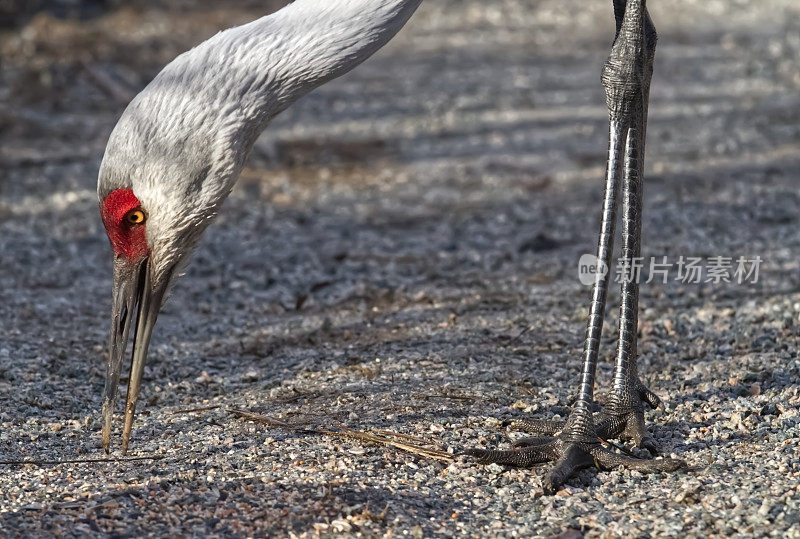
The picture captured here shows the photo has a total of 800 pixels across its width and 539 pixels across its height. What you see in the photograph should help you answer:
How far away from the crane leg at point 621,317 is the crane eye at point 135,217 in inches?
58.7

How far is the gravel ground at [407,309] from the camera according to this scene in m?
3.40

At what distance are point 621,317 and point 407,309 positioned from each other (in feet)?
5.41

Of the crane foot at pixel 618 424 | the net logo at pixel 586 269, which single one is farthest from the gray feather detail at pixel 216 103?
the net logo at pixel 586 269

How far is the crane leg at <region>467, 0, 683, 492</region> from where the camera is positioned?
143 inches

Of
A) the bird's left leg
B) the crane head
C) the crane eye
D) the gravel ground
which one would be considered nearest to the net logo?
the gravel ground

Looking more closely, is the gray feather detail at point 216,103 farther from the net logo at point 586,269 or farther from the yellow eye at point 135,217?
the net logo at point 586,269

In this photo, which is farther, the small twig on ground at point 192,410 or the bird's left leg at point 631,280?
the small twig on ground at point 192,410

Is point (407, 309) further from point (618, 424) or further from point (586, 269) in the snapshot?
point (618, 424)

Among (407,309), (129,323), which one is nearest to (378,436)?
(129,323)

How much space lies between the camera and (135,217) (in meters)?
3.53

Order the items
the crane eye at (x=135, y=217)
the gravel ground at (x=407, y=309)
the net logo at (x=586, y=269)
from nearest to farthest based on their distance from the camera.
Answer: the gravel ground at (x=407, y=309), the crane eye at (x=135, y=217), the net logo at (x=586, y=269)

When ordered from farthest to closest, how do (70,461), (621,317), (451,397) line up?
(451,397) < (621,317) < (70,461)

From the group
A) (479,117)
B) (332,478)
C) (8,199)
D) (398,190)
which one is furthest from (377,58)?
(332,478)

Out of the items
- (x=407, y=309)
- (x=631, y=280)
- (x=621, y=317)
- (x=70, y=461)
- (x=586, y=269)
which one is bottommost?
(x=70, y=461)
